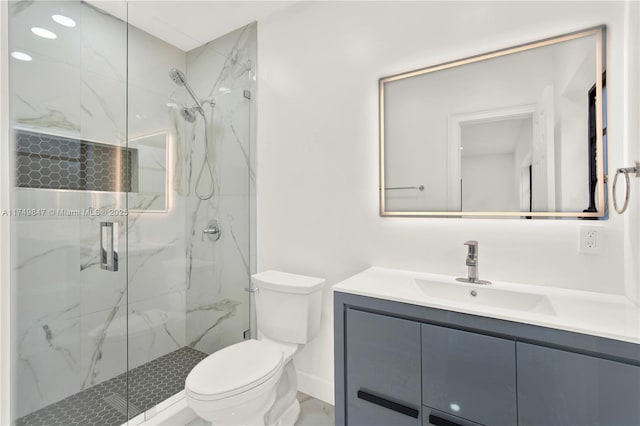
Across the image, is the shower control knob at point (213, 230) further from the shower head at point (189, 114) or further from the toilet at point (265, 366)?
the shower head at point (189, 114)

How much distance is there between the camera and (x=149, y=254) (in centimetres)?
195

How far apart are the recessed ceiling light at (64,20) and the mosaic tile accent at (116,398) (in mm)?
1999

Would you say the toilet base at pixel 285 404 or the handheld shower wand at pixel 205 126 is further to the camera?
the handheld shower wand at pixel 205 126

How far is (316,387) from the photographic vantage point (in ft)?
6.23

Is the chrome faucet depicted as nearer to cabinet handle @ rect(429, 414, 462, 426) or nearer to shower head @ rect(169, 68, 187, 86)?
cabinet handle @ rect(429, 414, 462, 426)

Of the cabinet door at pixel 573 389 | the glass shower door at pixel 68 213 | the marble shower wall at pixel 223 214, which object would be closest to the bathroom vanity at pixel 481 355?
the cabinet door at pixel 573 389

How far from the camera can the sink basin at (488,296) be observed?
1.21 m

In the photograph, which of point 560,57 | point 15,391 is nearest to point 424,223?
point 560,57

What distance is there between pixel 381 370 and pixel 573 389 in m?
0.62

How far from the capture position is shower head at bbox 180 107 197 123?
2070 millimetres

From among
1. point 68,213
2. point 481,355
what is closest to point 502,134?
point 481,355

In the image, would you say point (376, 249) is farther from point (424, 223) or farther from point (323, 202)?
point (323, 202)

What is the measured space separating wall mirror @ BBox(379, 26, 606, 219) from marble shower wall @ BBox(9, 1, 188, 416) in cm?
148

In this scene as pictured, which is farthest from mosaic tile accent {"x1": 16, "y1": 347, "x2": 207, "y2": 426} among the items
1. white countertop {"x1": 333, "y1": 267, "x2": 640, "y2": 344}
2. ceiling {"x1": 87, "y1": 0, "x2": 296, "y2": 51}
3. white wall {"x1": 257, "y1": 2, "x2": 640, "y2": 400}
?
ceiling {"x1": 87, "y1": 0, "x2": 296, "y2": 51}
